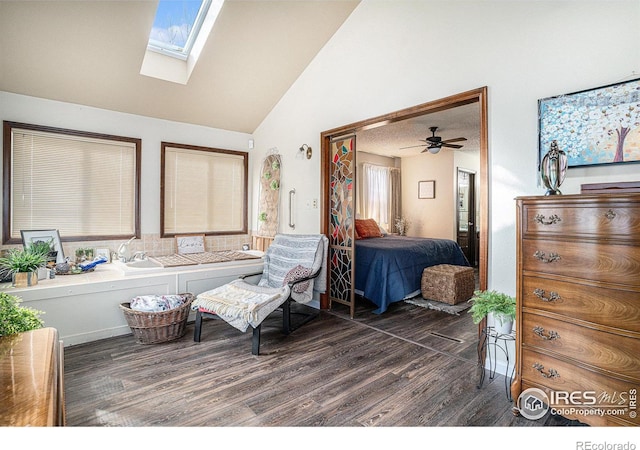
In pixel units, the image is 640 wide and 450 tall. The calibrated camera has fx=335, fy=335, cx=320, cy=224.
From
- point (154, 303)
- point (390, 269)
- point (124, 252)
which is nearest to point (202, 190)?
point (124, 252)

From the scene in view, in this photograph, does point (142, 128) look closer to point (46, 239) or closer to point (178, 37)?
point (178, 37)

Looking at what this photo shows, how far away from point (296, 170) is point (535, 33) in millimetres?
2876

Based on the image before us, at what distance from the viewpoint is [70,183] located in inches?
151

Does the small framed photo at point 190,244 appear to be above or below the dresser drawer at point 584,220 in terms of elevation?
below

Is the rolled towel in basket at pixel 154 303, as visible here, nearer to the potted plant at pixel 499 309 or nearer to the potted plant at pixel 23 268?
the potted plant at pixel 23 268

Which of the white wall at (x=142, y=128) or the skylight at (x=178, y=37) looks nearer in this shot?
the skylight at (x=178, y=37)

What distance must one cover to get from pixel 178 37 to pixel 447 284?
4.33 metres

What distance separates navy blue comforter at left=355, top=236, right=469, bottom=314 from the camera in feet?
13.5

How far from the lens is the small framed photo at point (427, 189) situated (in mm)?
7363

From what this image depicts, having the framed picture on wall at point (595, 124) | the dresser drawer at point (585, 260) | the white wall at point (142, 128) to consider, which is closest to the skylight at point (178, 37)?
the white wall at point (142, 128)

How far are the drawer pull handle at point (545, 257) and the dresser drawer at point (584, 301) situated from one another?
4.1 inches

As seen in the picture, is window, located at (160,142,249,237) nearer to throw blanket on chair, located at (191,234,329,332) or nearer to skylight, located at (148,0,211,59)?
skylight, located at (148,0,211,59)

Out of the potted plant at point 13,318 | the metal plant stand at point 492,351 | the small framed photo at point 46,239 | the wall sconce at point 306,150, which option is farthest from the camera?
the wall sconce at point 306,150

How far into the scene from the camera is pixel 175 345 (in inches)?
119
